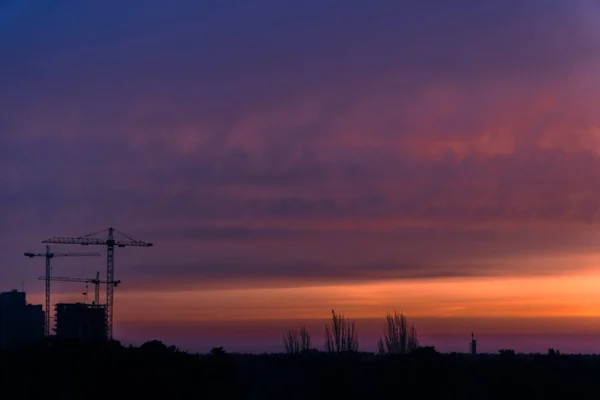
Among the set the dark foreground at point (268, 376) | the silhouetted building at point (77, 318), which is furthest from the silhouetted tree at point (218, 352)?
the silhouetted building at point (77, 318)

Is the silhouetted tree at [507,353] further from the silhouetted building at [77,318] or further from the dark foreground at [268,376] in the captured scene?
the silhouetted building at [77,318]

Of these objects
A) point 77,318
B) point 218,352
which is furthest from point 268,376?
point 77,318

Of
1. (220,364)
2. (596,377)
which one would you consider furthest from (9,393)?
(596,377)

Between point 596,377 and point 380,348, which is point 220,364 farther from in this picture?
point 380,348

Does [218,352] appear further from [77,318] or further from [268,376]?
[77,318]

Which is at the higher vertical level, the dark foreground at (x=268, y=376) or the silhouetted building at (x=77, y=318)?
the silhouetted building at (x=77, y=318)

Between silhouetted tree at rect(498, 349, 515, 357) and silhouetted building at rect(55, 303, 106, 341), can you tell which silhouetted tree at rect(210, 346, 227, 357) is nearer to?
silhouetted tree at rect(498, 349, 515, 357)

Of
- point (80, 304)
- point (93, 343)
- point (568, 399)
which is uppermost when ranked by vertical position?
point (80, 304)

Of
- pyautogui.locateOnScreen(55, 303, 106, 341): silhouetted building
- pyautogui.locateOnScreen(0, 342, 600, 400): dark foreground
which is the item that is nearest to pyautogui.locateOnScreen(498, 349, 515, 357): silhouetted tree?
pyautogui.locateOnScreen(0, 342, 600, 400): dark foreground

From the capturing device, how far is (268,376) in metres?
75.2

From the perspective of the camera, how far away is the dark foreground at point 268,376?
54.6 metres

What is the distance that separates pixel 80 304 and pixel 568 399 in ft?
447

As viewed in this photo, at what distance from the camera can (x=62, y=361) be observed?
5653 centimetres

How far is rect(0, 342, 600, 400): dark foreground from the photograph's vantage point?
54.6 m
